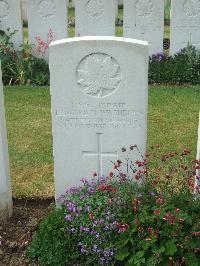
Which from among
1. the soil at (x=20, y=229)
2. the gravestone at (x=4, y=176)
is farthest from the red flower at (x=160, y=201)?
the gravestone at (x=4, y=176)

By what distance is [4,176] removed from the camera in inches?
171

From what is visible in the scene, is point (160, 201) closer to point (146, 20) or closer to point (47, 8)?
point (146, 20)

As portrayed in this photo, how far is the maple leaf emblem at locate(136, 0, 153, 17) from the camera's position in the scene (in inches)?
372

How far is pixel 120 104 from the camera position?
4.04m

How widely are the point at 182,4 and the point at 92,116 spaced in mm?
6075

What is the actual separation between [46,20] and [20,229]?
609 centimetres

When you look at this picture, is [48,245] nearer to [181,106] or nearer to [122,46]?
[122,46]

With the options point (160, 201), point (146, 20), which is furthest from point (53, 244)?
point (146, 20)

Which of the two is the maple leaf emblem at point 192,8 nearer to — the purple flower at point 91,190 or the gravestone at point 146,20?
the gravestone at point 146,20

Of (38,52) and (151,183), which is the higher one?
(38,52)

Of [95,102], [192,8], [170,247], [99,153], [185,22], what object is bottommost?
[170,247]

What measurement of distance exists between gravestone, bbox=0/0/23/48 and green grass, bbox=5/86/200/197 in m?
1.46

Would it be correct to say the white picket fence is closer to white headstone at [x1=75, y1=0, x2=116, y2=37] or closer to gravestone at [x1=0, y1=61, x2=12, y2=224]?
white headstone at [x1=75, y1=0, x2=116, y2=37]

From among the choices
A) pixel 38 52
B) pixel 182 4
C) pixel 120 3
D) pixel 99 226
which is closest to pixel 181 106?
pixel 182 4
